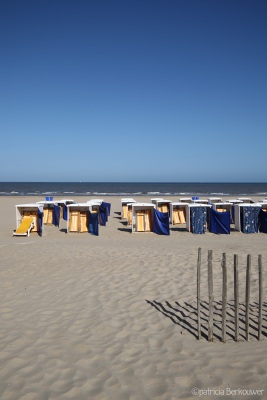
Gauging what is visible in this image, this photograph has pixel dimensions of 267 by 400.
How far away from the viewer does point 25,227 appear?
1532 cm

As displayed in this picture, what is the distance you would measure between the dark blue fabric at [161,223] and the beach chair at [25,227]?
594 cm

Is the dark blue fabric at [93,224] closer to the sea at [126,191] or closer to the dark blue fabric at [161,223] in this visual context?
the dark blue fabric at [161,223]

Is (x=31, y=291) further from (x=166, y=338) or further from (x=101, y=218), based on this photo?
(x=101, y=218)

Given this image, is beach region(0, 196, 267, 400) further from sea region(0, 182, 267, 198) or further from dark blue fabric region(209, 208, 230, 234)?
sea region(0, 182, 267, 198)

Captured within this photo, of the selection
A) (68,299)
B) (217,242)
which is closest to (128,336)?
(68,299)

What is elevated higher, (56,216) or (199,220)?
(56,216)

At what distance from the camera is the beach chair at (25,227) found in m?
15.1

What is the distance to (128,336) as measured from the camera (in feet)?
17.4

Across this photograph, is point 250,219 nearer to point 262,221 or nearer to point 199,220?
point 262,221

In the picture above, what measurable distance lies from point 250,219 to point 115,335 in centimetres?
1279

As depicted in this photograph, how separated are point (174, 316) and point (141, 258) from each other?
447 cm

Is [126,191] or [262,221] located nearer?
[262,221]

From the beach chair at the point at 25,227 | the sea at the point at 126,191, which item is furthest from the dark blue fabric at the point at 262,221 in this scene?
the sea at the point at 126,191

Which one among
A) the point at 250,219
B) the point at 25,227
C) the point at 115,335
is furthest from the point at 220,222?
the point at 115,335
